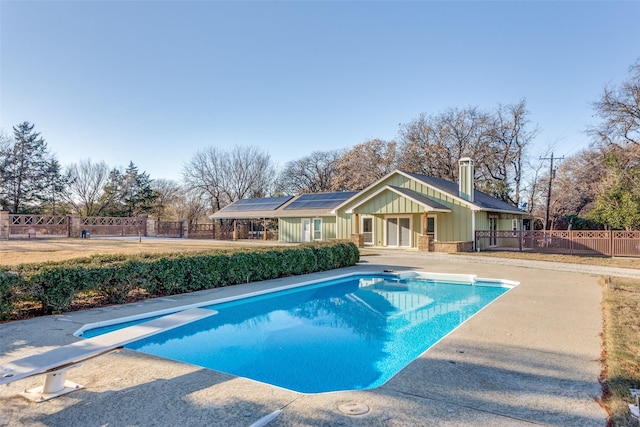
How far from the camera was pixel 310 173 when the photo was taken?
1976 inches

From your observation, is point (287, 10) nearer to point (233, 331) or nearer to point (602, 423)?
point (233, 331)

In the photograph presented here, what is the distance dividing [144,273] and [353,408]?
22.4ft

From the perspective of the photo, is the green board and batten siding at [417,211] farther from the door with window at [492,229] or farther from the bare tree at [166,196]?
the bare tree at [166,196]

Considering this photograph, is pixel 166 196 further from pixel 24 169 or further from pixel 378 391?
pixel 378 391

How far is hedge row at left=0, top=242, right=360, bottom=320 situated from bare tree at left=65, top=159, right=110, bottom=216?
141 feet

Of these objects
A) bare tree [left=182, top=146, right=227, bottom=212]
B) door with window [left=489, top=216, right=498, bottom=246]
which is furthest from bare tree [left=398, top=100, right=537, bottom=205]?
bare tree [left=182, top=146, right=227, bottom=212]

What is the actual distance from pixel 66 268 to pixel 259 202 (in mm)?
28539

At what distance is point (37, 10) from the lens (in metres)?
13.5

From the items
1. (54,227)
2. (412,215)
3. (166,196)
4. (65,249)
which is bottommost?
(65,249)

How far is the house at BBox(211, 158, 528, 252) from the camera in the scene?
22719 millimetres

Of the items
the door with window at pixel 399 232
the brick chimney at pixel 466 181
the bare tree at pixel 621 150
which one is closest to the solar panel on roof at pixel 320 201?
the door with window at pixel 399 232

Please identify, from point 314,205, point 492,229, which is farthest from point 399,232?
point 314,205

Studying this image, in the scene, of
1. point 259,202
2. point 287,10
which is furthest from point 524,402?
point 259,202

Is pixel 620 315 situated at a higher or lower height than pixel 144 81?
lower
